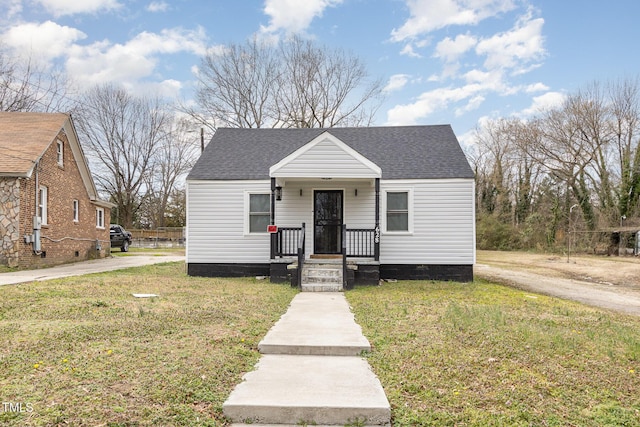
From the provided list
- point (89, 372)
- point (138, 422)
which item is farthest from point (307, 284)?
point (138, 422)

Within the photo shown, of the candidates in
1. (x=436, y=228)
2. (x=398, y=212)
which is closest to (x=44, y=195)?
(x=398, y=212)

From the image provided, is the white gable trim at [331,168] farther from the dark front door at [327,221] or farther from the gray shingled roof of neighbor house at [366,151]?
the dark front door at [327,221]

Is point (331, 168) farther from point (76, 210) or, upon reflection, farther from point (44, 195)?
point (76, 210)

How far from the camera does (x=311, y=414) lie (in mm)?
3385

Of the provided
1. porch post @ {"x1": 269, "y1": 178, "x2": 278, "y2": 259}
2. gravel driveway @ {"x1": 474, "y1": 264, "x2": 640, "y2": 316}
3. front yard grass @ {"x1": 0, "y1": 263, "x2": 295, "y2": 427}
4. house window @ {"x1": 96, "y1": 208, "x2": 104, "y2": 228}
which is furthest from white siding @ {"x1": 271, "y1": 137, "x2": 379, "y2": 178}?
house window @ {"x1": 96, "y1": 208, "x2": 104, "y2": 228}

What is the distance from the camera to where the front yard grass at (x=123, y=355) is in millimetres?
3274

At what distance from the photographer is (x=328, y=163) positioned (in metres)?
11.7

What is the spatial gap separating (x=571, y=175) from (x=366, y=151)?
2033 centimetres

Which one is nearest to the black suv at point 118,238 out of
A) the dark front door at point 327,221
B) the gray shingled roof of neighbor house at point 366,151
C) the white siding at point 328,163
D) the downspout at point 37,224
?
the downspout at point 37,224

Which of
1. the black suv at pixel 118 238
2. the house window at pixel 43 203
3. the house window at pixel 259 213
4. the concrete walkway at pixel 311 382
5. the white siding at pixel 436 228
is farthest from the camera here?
the black suv at pixel 118 238

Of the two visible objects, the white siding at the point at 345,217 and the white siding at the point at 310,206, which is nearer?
the white siding at the point at 345,217

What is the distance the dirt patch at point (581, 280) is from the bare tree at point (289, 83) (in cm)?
1626

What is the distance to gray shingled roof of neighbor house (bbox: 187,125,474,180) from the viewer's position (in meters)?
13.3

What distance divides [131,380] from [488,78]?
21.4 meters
